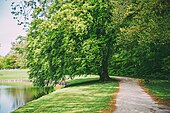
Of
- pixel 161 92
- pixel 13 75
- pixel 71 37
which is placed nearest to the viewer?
pixel 161 92

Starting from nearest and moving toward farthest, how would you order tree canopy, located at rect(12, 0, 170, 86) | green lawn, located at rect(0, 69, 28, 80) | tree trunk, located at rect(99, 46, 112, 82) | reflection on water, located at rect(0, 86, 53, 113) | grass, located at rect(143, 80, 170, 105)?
grass, located at rect(143, 80, 170, 105), reflection on water, located at rect(0, 86, 53, 113), tree canopy, located at rect(12, 0, 170, 86), tree trunk, located at rect(99, 46, 112, 82), green lawn, located at rect(0, 69, 28, 80)

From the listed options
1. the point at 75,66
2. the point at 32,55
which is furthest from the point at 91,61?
the point at 32,55

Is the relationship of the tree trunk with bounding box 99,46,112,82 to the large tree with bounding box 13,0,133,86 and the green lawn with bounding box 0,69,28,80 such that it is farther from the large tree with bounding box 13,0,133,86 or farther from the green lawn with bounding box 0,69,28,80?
the green lawn with bounding box 0,69,28,80

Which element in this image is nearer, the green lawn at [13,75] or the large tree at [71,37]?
the large tree at [71,37]

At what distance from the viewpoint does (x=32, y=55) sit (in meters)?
25.4

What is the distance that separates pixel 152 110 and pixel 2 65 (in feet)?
308

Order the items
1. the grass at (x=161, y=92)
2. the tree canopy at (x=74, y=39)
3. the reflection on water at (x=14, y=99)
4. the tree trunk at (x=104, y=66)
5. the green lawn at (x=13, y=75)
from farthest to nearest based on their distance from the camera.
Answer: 1. the green lawn at (x=13, y=75)
2. the tree trunk at (x=104, y=66)
3. the tree canopy at (x=74, y=39)
4. the reflection on water at (x=14, y=99)
5. the grass at (x=161, y=92)

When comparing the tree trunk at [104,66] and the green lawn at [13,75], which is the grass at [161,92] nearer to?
the tree trunk at [104,66]

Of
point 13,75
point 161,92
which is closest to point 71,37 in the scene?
point 161,92

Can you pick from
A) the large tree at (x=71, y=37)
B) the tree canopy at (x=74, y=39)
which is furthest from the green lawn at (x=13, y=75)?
the large tree at (x=71, y=37)

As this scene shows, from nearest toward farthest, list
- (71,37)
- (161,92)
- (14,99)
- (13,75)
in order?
1. (161,92)
2. (71,37)
3. (14,99)
4. (13,75)

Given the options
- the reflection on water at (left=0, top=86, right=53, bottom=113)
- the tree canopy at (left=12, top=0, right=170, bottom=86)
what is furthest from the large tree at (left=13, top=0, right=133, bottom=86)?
the reflection on water at (left=0, top=86, right=53, bottom=113)

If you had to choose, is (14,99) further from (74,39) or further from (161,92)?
(161,92)

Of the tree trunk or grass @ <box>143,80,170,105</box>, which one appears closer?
grass @ <box>143,80,170,105</box>
